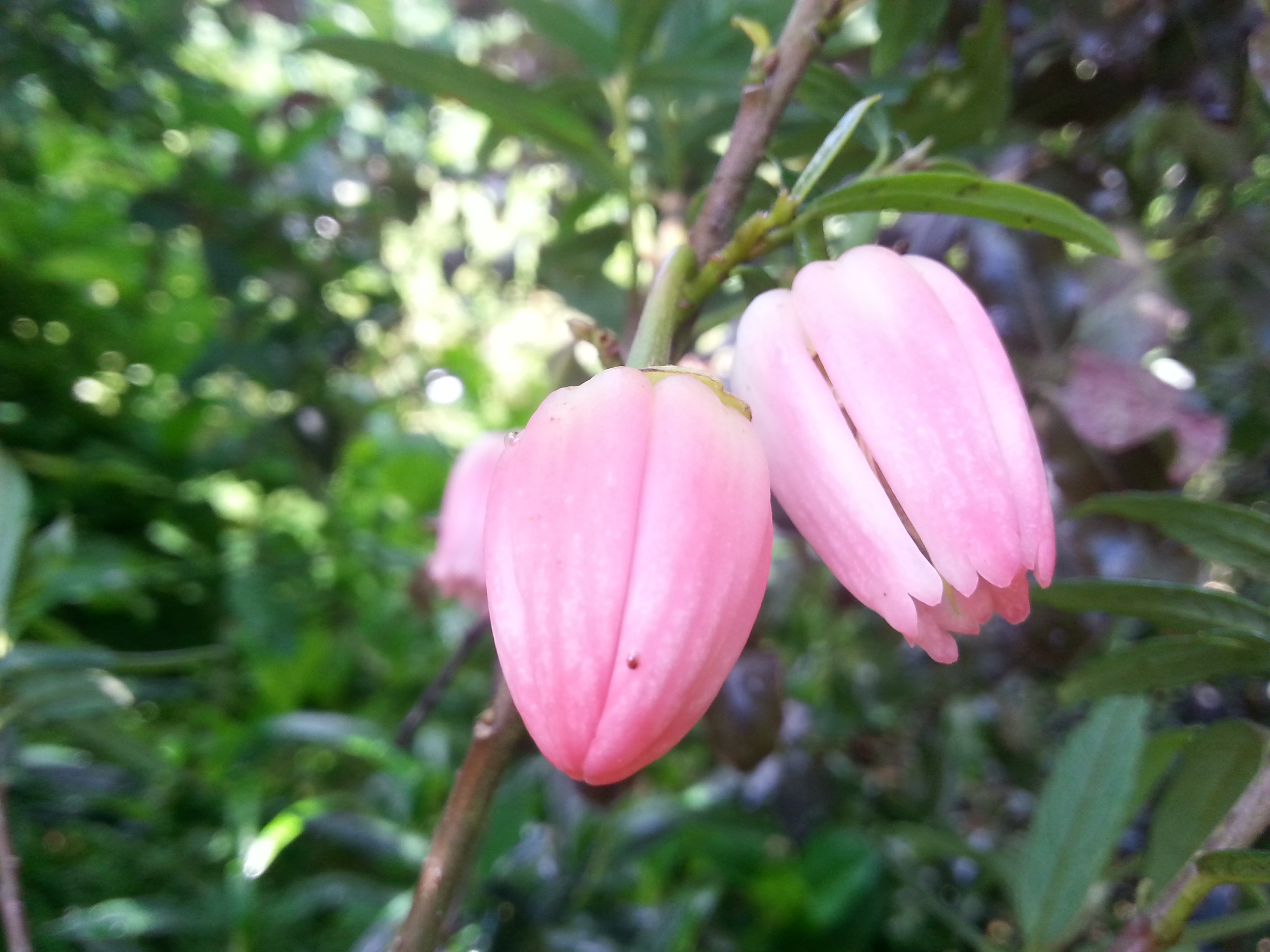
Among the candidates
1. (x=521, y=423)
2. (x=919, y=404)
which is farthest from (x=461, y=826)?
(x=521, y=423)

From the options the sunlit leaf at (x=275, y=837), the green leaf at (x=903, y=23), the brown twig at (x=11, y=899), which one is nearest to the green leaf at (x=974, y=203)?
the green leaf at (x=903, y=23)

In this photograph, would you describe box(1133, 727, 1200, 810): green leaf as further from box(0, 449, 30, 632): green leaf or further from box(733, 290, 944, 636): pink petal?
box(0, 449, 30, 632): green leaf

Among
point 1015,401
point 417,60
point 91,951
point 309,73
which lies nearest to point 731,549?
point 1015,401

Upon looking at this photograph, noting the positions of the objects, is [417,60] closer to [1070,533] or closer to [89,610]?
[1070,533]

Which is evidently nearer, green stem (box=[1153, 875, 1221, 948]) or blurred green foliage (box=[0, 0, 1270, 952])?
green stem (box=[1153, 875, 1221, 948])

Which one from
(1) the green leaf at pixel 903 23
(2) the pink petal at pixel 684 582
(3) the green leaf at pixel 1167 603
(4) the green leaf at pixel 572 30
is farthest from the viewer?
(4) the green leaf at pixel 572 30

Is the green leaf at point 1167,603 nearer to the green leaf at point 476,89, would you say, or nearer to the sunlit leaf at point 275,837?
the green leaf at point 476,89

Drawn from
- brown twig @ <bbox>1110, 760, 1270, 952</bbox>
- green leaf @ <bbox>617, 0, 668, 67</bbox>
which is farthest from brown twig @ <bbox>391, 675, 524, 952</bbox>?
green leaf @ <bbox>617, 0, 668, 67</bbox>
